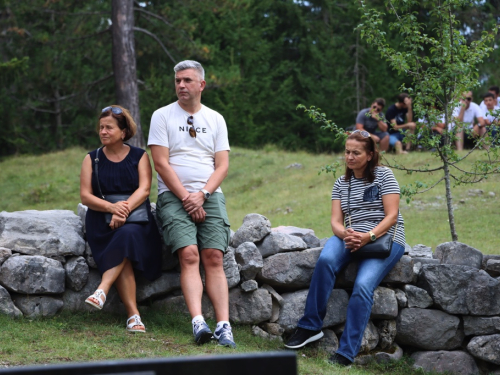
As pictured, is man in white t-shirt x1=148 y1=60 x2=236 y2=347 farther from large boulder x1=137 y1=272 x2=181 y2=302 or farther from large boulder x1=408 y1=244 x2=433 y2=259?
large boulder x1=408 y1=244 x2=433 y2=259

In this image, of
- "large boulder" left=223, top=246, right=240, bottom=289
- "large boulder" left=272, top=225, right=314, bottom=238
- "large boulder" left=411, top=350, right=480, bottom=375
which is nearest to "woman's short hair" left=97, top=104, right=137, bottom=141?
"large boulder" left=223, top=246, right=240, bottom=289

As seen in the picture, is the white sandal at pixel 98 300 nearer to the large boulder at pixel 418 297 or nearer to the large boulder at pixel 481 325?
the large boulder at pixel 418 297

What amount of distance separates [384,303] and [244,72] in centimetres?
1886

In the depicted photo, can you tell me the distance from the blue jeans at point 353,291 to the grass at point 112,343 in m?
0.23

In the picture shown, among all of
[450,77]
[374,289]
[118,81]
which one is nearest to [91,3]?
[118,81]

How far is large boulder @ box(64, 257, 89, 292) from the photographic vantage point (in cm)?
528

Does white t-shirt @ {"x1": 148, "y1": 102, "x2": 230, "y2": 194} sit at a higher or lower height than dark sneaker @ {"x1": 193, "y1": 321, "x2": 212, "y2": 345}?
higher

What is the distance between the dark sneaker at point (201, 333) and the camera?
464 centimetres

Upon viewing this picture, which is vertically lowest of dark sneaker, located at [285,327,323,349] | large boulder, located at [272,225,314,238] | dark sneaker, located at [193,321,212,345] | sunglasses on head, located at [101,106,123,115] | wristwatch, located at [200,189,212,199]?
dark sneaker, located at [285,327,323,349]

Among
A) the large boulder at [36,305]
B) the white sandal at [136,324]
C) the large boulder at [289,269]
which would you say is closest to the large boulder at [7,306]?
the large boulder at [36,305]

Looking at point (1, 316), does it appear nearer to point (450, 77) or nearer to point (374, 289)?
point (374, 289)

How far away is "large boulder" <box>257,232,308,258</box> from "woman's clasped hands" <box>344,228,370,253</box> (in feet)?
1.70

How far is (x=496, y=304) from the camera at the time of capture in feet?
18.2

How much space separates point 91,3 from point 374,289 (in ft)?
57.1
